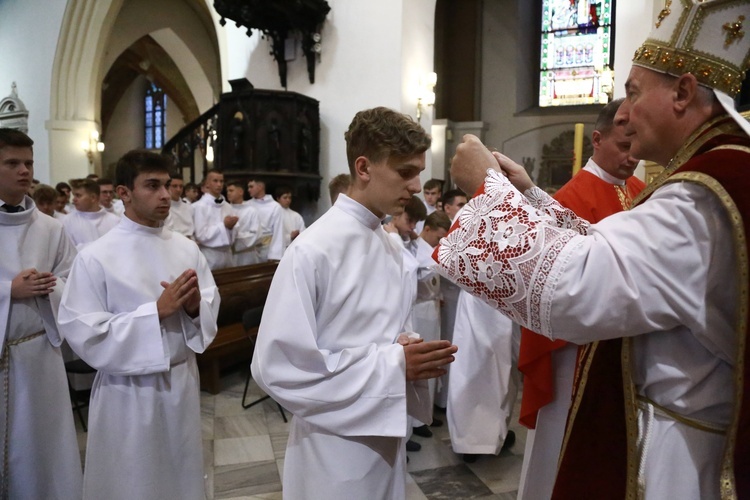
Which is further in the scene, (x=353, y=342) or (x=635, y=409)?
(x=353, y=342)

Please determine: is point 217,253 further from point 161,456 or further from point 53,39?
point 53,39

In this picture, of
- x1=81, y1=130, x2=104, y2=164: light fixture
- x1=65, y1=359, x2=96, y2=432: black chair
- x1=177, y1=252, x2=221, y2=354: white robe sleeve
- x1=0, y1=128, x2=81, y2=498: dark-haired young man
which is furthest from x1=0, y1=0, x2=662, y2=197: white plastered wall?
x1=65, y1=359, x2=96, y2=432: black chair

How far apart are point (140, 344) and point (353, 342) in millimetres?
1151

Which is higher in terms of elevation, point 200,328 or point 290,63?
point 290,63

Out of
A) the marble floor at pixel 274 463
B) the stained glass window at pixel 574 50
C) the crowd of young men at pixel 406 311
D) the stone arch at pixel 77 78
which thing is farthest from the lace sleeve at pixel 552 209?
the stone arch at pixel 77 78

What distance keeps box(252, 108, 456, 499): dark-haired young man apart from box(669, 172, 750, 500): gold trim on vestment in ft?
2.26

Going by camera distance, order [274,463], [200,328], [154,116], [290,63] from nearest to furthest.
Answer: [200,328]
[274,463]
[290,63]
[154,116]

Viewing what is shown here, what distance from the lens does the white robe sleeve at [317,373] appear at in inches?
60.1

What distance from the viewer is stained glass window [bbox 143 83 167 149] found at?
22875 millimetres

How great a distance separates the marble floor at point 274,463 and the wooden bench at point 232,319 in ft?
1.47

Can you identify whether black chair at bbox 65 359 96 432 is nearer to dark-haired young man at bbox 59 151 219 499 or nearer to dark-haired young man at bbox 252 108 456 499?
dark-haired young man at bbox 59 151 219 499

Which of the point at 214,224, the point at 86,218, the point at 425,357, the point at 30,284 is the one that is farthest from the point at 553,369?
the point at 86,218

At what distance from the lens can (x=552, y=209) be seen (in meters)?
1.71

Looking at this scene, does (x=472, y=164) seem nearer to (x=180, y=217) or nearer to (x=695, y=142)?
(x=695, y=142)
